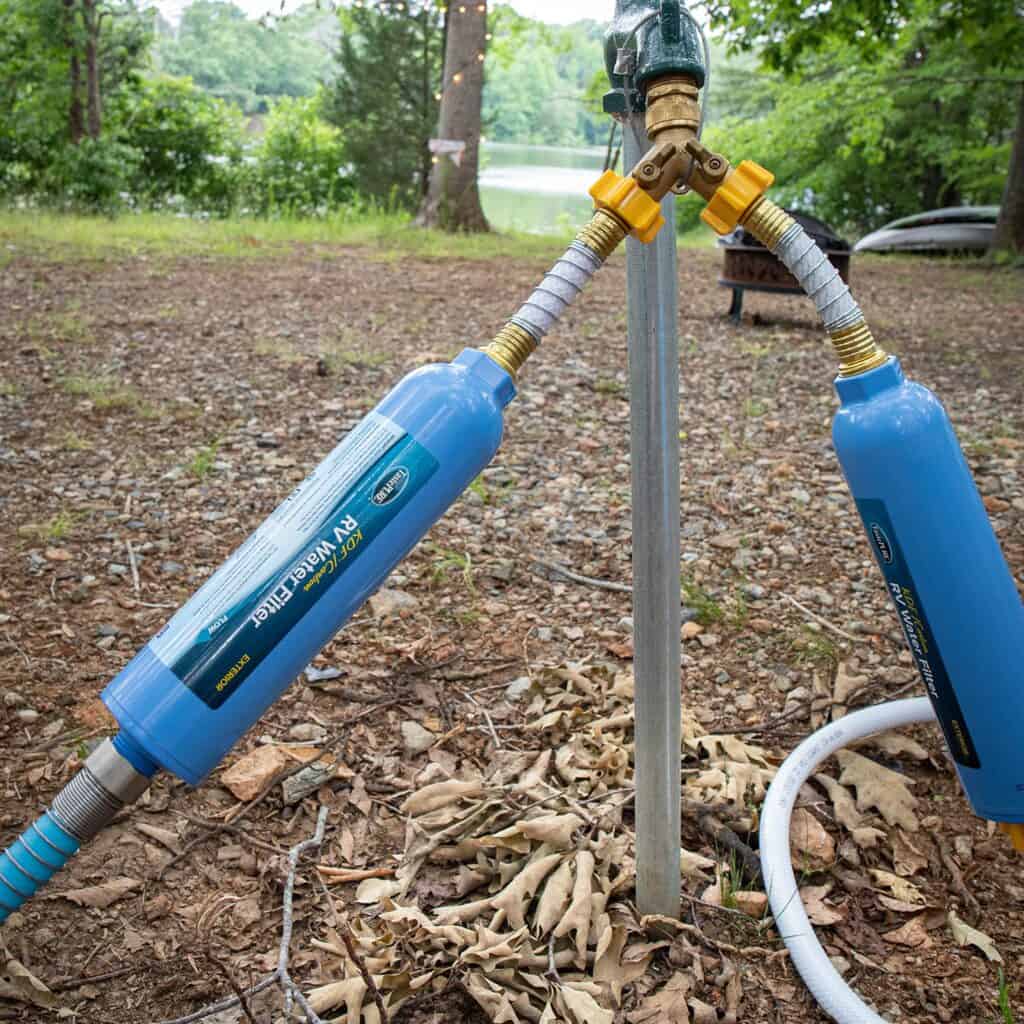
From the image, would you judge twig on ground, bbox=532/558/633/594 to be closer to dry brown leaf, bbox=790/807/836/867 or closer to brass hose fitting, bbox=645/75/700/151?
dry brown leaf, bbox=790/807/836/867

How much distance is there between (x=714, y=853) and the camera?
74.4 inches

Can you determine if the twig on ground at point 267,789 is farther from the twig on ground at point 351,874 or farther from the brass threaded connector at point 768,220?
the brass threaded connector at point 768,220

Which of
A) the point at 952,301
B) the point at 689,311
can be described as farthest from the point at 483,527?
the point at 952,301

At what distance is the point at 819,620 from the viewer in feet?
9.08

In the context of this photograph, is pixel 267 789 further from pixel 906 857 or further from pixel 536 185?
pixel 536 185

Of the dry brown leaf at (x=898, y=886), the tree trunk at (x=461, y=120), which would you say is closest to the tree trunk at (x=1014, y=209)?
the tree trunk at (x=461, y=120)

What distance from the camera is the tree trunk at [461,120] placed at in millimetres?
9406

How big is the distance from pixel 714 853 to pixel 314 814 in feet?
2.70

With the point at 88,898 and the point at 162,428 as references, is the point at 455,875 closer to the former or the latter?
the point at 88,898

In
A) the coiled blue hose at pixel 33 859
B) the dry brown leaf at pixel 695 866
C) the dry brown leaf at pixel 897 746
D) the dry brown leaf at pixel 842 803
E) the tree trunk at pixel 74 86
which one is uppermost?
the tree trunk at pixel 74 86

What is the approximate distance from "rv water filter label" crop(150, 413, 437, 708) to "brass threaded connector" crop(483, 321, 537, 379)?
0.15 m

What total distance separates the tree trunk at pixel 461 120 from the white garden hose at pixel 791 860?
852cm

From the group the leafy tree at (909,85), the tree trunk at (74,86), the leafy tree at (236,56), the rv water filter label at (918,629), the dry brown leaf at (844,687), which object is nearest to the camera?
the rv water filter label at (918,629)

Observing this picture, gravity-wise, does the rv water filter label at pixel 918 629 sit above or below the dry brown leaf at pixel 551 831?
above
